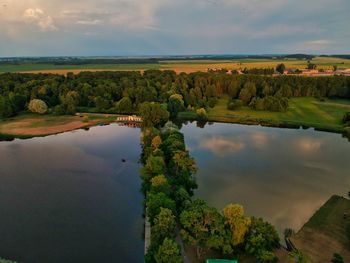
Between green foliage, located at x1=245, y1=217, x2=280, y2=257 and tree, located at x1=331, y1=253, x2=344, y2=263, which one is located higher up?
green foliage, located at x1=245, y1=217, x2=280, y2=257

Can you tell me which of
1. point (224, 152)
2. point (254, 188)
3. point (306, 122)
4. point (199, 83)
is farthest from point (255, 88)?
point (254, 188)

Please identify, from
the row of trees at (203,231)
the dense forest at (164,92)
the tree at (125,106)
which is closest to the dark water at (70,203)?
the row of trees at (203,231)

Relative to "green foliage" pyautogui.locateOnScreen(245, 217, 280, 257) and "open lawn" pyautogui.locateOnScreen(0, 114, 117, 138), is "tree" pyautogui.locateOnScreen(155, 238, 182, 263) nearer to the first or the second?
"green foliage" pyautogui.locateOnScreen(245, 217, 280, 257)

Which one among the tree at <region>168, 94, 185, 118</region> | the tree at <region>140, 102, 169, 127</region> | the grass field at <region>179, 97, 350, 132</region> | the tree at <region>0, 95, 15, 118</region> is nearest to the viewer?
the tree at <region>140, 102, 169, 127</region>

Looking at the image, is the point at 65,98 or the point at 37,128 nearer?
the point at 37,128

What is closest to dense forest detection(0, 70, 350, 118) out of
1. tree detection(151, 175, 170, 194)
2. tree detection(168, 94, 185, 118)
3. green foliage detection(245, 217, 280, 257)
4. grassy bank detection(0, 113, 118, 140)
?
tree detection(168, 94, 185, 118)

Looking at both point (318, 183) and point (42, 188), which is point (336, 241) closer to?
point (318, 183)

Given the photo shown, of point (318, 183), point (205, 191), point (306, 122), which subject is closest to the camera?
point (205, 191)
